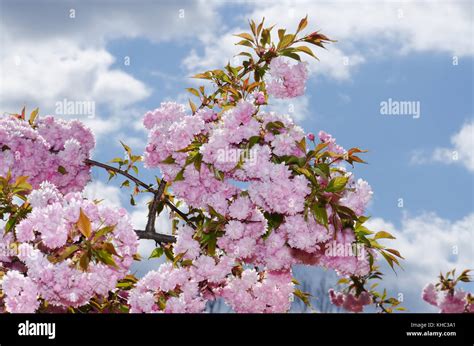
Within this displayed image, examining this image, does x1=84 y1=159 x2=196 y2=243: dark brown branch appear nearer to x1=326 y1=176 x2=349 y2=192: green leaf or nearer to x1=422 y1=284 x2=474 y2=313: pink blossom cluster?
x1=326 y1=176 x2=349 y2=192: green leaf

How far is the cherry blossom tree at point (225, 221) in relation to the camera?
2807 millimetres

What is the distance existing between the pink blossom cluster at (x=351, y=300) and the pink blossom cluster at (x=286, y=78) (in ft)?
8.42

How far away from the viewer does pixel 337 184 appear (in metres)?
3.15

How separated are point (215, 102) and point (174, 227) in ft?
3.32

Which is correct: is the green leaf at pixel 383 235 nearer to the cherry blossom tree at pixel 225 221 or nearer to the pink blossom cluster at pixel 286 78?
the cherry blossom tree at pixel 225 221

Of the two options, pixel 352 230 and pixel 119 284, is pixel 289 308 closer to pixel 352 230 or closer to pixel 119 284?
pixel 352 230

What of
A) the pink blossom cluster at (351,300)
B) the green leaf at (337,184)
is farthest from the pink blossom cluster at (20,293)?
the pink blossom cluster at (351,300)

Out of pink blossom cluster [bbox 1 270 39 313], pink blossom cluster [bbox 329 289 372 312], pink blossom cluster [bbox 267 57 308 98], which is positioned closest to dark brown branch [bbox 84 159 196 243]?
pink blossom cluster [bbox 267 57 308 98]

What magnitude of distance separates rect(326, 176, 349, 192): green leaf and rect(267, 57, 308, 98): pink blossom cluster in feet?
2.72

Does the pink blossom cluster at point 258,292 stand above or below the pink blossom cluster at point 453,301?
above

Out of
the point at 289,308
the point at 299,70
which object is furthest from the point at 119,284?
the point at 299,70

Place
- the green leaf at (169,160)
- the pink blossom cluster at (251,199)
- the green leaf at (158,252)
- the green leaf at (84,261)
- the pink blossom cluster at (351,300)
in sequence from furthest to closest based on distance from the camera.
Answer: the pink blossom cluster at (351,300) → the green leaf at (158,252) → the green leaf at (169,160) → the pink blossom cluster at (251,199) → the green leaf at (84,261)

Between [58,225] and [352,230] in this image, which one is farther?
[352,230]

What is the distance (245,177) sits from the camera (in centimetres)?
Result: 338
